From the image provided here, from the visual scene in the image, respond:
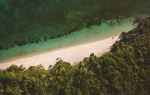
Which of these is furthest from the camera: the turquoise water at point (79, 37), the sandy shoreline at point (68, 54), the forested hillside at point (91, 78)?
the turquoise water at point (79, 37)

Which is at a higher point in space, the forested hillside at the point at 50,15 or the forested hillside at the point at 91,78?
the forested hillside at the point at 50,15

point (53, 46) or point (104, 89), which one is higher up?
point (53, 46)

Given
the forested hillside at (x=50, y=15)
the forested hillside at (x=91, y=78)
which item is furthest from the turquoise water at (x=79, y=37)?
the forested hillside at (x=91, y=78)

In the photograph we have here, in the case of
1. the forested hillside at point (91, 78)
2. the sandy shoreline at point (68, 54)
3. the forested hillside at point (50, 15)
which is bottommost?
the forested hillside at point (91, 78)

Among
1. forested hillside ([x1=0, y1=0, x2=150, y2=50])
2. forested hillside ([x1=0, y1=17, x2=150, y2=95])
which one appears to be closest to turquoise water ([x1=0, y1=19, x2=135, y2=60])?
forested hillside ([x1=0, y1=0, x2=150, y2=50])

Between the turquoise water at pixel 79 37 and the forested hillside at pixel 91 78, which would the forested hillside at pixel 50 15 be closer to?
the turquoise water at pixel 79 37

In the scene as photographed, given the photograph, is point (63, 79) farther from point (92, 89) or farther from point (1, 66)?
point (1, 66)

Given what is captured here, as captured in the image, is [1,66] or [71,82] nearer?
[71,82]

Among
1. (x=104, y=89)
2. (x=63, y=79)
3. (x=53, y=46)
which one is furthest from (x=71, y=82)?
(x=53, y=46)
